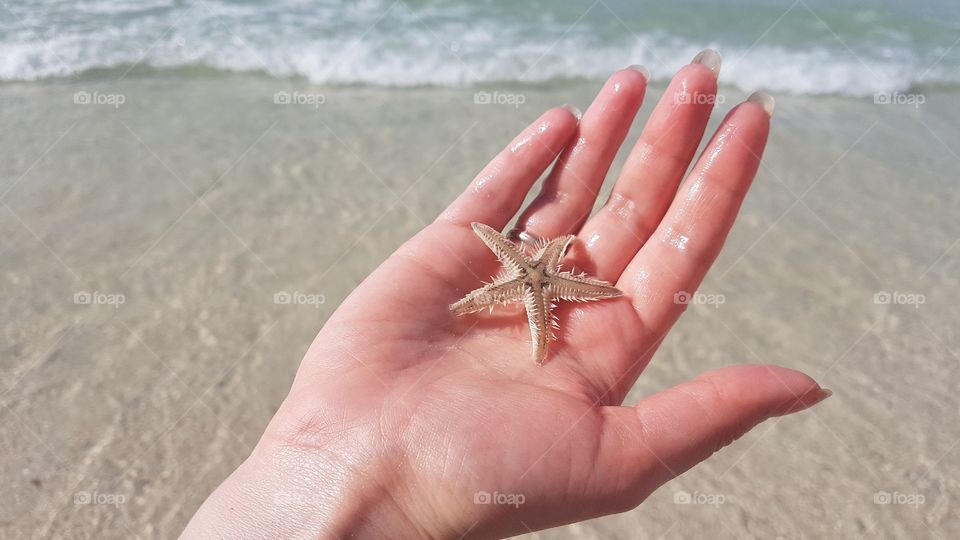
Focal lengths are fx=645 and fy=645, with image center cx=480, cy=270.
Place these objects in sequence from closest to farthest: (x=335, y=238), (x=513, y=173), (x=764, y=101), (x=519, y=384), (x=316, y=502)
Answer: (x=316, y=502) → (x=519, y=384) → (x=764, y=101) → (x=513, y=173) → (x=335, y=238)

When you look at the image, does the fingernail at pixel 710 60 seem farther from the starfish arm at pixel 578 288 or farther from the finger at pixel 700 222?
the starfish arm at pixel 578 288

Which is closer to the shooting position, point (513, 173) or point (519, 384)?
point (519, 384)

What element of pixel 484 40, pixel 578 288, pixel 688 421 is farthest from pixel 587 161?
pixel 484 40

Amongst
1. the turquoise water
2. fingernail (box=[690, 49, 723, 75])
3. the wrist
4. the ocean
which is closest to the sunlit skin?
the wrist

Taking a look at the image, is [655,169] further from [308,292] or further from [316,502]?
[308,292]

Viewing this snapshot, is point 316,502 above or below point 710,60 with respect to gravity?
below

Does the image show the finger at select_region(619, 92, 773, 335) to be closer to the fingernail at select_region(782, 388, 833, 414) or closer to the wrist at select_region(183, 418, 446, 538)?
the fingernail at select_region(782, 388, 833, 414)

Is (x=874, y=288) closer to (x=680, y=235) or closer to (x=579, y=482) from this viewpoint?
(x=680, y=235)

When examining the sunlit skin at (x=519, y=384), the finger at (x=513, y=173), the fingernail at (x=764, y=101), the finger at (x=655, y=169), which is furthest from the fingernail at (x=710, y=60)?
the finger at (x=513, y=173)

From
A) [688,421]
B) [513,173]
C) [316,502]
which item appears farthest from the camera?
[513,173]
